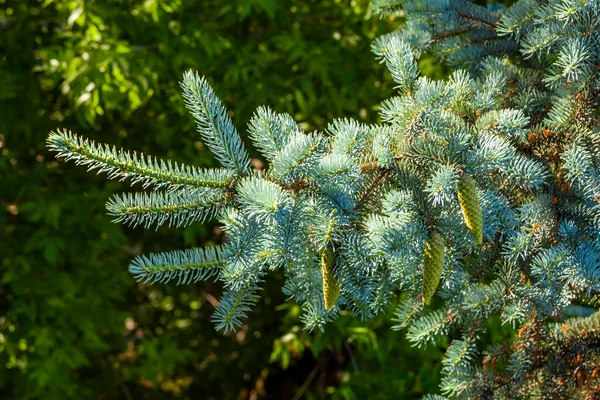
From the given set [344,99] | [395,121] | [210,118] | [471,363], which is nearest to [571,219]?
[395,121]

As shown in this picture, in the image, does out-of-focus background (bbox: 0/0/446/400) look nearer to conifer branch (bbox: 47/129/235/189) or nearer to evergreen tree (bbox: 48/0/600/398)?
evergreen tree (bbox: 48/0/600/398)

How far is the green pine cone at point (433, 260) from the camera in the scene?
1185mm

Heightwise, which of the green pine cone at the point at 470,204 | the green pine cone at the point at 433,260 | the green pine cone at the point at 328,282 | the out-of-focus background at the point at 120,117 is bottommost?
the green pine cone at the point at 328,282

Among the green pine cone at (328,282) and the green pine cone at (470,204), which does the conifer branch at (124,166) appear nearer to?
the green pine cone at (328,282)

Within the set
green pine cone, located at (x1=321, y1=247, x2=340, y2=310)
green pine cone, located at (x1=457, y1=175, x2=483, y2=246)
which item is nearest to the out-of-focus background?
green pine cone, located at (x1=321, y1=247, x2=340, y2=310)

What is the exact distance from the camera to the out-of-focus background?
10.1ft

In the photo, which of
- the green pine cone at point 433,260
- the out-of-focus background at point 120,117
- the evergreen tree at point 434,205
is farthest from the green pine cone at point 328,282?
the out-of-focus background at point 120,117

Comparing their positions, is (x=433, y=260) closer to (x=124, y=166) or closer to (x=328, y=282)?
(x=328, y=282)

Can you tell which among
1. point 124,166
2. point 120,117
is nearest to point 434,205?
point 124,166

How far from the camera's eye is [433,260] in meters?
1.19

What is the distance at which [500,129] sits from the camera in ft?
4.17

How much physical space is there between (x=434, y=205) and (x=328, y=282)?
233 mm

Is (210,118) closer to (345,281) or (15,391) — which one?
(345,281)

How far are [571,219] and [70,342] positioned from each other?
2.75m
